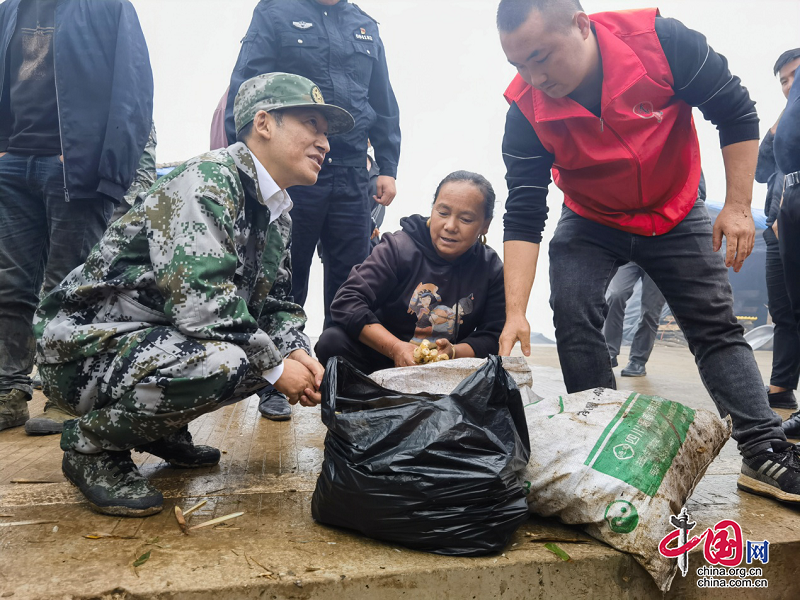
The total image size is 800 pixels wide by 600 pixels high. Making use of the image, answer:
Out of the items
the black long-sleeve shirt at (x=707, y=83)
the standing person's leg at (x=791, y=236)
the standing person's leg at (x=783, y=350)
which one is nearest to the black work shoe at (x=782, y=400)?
the standing person's leg at (x=783, y=350)

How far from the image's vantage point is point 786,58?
4.15 metres

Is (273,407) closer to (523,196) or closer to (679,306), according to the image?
(523,196)

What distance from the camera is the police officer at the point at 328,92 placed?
320 cm

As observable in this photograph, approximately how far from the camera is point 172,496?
69.9 inches

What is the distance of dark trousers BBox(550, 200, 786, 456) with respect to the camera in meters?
2.03

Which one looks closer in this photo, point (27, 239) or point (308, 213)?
point (27, 239)

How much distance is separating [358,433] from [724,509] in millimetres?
1177

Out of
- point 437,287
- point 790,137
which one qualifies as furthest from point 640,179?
point 790,137

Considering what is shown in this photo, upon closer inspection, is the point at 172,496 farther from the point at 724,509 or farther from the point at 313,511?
the point at 724,509

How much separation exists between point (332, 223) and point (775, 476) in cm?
231

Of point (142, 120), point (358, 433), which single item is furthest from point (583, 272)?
point (142, 120)

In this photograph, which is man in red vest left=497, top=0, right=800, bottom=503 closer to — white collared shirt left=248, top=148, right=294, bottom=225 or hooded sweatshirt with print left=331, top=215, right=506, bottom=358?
hooded sweatshirt with print left=331, top=215, right=506, bottom=358

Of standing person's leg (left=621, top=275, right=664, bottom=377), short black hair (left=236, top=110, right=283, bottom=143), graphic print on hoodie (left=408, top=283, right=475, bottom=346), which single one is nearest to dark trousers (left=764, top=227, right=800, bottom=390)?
standing person's leg (left=621, top=275, right=664, bottom=377)

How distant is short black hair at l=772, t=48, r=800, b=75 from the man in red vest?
2619mm
